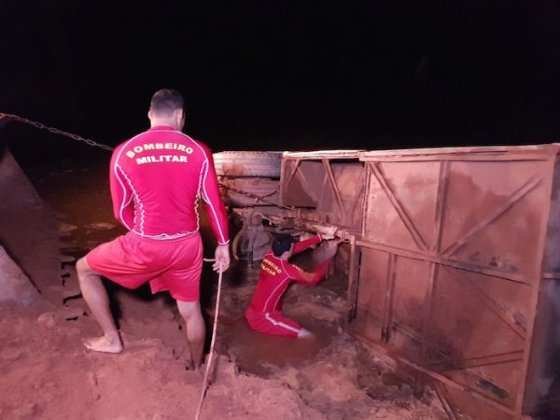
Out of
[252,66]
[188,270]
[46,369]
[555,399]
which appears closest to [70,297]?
[46,369]

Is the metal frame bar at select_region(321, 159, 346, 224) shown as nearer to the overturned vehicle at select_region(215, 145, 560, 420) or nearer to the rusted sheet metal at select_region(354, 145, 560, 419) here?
the overturned vehicle at select_region(215, 145, 560, 420)

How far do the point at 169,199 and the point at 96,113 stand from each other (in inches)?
824

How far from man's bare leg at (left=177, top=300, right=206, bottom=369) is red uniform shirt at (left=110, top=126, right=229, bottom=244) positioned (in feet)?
2.27

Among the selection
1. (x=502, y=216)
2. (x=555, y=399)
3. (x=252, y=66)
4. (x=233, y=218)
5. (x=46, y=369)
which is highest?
(x=252, y=66)

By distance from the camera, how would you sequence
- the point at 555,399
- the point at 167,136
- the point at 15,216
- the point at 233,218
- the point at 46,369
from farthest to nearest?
the point at 233,218
the point at 15,216
the point at 555,399
the point at 46,369
the point at 167,136

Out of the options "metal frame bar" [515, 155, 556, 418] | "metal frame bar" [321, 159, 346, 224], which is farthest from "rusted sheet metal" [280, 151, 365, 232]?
"metal frame bar" [515, 155, 556, 418]

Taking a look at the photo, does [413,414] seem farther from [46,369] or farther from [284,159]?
[284,159]

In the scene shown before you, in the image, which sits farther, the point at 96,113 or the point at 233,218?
the point at 96,113

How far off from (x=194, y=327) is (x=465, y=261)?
357 centimetres

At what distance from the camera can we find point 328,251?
743 cm

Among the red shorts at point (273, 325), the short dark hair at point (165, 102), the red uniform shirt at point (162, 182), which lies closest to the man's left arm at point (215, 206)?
the red uniform shirt at point (162, 182)

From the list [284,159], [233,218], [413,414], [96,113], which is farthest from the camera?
[96,113]

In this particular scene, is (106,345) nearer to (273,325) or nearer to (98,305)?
(98,305)

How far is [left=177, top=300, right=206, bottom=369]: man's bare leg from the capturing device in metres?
3.42
